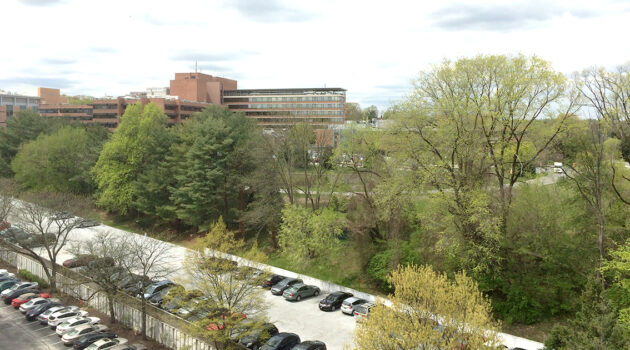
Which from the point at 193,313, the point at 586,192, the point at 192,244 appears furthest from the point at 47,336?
the point at 586,192

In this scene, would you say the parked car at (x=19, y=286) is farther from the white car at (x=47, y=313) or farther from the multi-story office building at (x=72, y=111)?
the multi-story office building at (x=72, y=111)

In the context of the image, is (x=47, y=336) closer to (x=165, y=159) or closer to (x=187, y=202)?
(x=187, y=202)

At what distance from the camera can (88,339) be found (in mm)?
22641

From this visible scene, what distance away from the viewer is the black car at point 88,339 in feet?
73.3

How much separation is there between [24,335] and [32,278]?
31.0 feet

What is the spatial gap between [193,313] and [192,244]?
23453 millimetres

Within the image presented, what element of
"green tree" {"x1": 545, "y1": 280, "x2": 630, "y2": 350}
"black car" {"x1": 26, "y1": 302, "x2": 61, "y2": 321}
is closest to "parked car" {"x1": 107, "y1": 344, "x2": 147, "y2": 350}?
"black car" {"x1": 26, "y1": 302, "x2": 61, "y2": 321}

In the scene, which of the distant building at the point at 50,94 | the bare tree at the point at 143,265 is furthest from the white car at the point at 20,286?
the distant building at the point at 50,94

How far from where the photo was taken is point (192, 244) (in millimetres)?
43531

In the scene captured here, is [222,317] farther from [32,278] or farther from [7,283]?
[32,278]

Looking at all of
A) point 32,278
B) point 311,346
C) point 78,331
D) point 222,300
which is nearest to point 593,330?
point 311,346

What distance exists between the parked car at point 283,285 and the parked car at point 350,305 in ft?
16.2

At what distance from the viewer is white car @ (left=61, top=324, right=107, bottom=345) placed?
2300 centimetres

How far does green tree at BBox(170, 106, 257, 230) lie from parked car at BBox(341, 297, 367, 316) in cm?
1733
